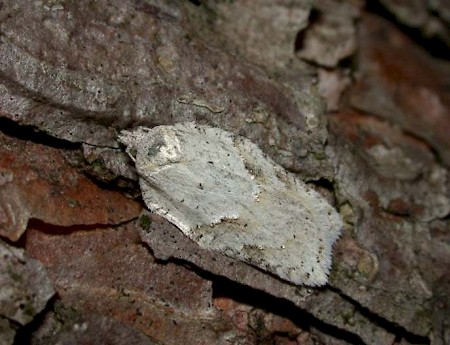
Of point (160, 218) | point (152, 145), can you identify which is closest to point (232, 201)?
point (160, 218)

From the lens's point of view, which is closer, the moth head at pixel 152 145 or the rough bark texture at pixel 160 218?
the rough bark texture at pixel 160 218

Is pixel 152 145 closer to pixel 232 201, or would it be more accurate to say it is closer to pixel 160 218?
pixel 160 218

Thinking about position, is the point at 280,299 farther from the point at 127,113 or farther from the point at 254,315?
the point at 127,113

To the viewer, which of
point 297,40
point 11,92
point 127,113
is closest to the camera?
point 11,92

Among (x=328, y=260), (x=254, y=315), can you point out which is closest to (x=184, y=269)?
(x=254, y=315)

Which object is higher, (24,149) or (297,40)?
(297,40)

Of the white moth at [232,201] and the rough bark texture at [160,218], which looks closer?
the rough bark texture at [160,218]
